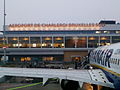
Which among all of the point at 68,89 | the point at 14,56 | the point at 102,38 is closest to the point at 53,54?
the point at 14,56

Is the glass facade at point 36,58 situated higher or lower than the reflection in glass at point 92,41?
lower

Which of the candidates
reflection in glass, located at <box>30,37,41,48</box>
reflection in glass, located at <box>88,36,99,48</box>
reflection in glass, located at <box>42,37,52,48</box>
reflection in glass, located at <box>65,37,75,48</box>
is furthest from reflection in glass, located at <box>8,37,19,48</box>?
reflection in glass, located at <box>88,36,99,48</box>

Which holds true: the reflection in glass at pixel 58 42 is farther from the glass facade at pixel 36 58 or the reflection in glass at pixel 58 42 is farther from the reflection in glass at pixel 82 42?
the reflection in glass at pixel 82 42

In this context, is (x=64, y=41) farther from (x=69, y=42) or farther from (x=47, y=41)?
(x=47, y=41)

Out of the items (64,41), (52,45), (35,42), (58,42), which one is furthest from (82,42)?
(35,42)

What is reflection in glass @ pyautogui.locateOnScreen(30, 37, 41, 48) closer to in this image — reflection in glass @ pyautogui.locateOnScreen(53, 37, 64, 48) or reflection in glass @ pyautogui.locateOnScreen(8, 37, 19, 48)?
reflection in glass @ pyautogui.locateOnScreen(8, 37, 19, 48)

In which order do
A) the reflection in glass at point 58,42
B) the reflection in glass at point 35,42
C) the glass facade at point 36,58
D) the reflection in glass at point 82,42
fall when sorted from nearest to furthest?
the glass facade at point 36,58 → the reflection in glass at point 58,42 → the reflection in glass at point 82,42 → the reflection in glass at point 35,42

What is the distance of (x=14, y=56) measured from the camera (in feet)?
247

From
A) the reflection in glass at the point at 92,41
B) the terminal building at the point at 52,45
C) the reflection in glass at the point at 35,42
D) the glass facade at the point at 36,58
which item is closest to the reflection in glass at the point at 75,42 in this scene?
the terminal building at the point at 52,45

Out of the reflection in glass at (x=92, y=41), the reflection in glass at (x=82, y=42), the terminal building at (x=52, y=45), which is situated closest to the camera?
the terminal building at (x=52, y=45)

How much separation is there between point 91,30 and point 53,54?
3844 centimetres

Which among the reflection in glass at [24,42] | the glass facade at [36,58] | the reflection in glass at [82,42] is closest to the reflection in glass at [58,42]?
the glass facade at [36,58]

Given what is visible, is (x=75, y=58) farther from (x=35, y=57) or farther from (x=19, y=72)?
(x=19, y=72)

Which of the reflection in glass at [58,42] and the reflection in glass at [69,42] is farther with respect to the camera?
the reflection in glass at [69,42]
